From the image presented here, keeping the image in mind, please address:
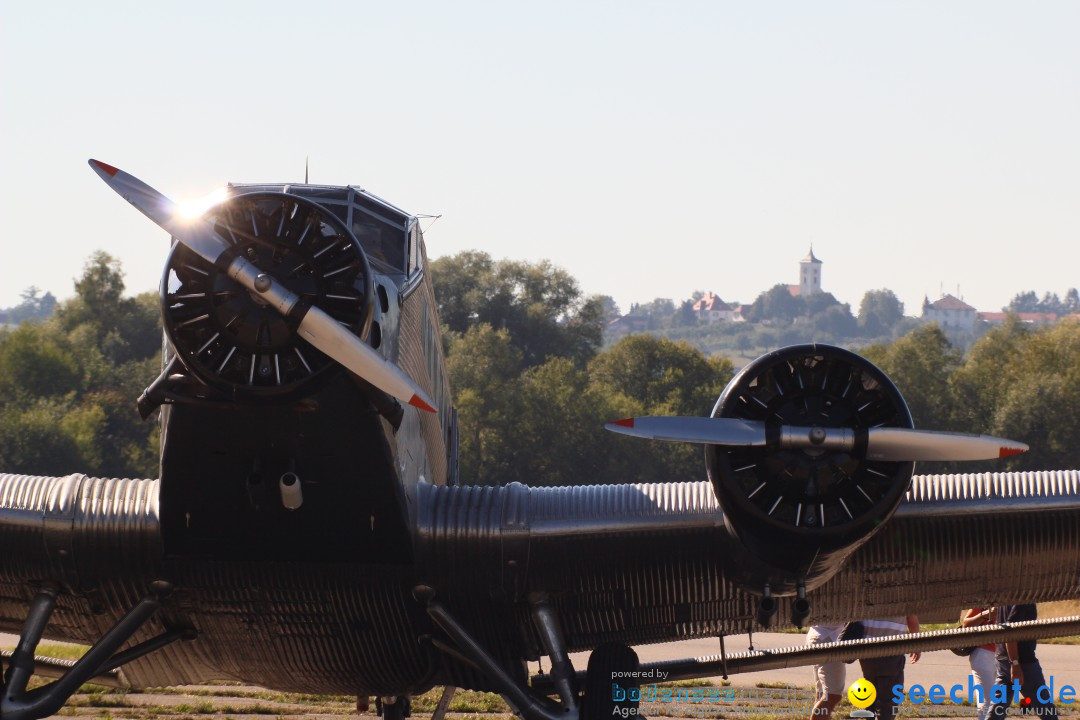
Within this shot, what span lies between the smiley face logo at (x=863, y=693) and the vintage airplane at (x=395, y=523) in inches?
79.9

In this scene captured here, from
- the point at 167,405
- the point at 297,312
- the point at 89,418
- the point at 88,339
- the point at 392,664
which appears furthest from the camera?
the point at 88,339

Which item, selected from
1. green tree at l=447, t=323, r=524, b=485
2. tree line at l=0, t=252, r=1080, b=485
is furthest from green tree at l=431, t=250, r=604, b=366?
green tree at l=447, t=323, r=524, b=485

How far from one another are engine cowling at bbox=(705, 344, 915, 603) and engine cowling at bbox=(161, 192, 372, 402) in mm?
2985

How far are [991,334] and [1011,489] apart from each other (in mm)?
106007

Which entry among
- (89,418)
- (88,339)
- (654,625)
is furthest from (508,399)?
(654,625)

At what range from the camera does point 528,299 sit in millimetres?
117625

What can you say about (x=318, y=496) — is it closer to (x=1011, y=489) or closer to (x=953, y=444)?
(x=953, y=444)

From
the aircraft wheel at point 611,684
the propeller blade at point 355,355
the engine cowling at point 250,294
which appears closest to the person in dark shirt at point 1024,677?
the aircraft wheel at point 611,684

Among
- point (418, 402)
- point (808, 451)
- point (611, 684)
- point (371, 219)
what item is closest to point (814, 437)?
point (808, 451)

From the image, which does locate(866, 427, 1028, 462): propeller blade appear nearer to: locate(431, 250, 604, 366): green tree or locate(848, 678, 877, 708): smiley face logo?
locate(848, 678, 877, 708): smiley face logo

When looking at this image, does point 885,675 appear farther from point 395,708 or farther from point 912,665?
point 912,665

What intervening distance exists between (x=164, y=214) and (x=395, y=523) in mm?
2736

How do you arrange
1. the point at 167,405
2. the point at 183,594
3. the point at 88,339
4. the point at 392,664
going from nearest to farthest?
the point at 167,405 → the point at 183,594 → the point at 392,664 → the point at 88,339

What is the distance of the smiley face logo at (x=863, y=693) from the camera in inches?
561
